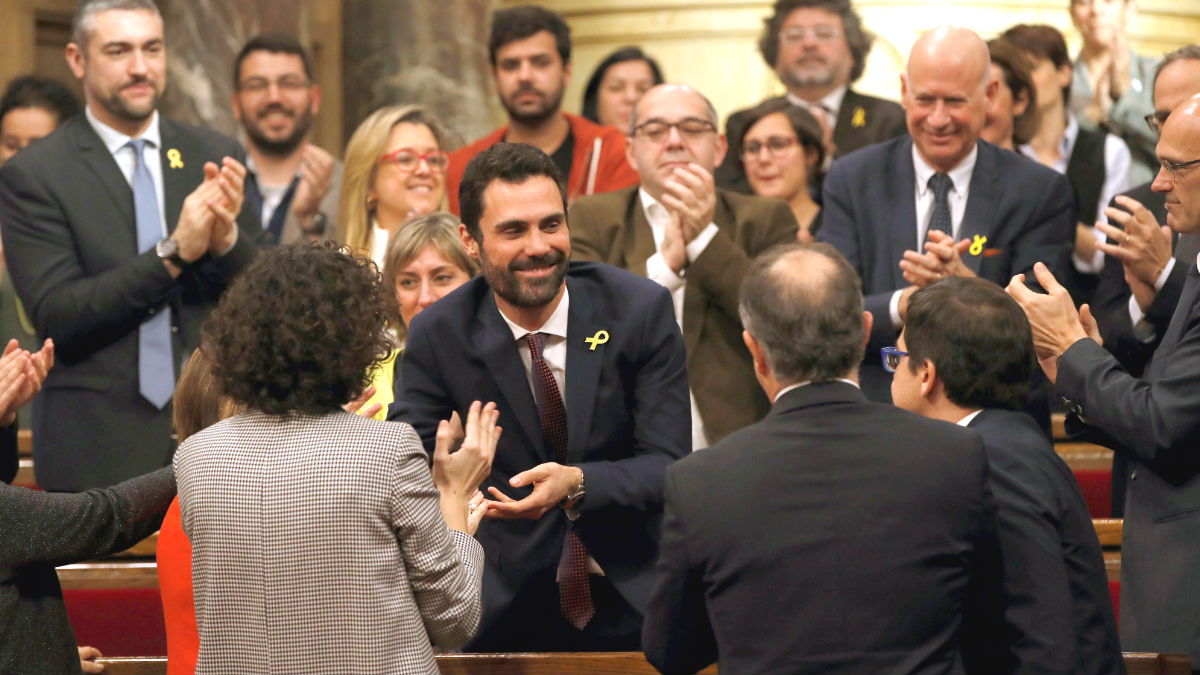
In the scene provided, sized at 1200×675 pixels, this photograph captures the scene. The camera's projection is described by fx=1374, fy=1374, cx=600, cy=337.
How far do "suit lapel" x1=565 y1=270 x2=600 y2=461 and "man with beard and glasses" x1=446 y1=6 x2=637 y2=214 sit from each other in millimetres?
2126

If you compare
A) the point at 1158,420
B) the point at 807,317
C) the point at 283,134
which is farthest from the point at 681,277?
the point at 283,134

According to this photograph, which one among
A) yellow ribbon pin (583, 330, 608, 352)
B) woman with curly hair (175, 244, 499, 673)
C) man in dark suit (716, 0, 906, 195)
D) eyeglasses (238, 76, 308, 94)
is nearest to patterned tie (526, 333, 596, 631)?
yellow ribbon pin (583, 330, 608, 352)

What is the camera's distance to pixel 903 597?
228 centimetres

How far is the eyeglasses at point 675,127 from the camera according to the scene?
4531 mm

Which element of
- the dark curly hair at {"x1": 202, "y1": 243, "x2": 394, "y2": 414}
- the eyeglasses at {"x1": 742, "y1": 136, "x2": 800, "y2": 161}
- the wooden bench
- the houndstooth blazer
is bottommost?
the wooden bench

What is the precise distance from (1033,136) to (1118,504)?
1940 mm

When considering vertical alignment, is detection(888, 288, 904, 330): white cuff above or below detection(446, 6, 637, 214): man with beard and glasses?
below

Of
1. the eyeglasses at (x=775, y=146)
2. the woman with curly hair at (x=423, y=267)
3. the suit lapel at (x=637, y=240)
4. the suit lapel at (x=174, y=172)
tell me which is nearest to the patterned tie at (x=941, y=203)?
the suit lapel at (x=637, y=240)

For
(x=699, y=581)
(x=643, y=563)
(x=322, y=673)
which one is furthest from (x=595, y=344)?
(x=322, y=673)

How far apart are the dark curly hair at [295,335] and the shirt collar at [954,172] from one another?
2.36 metres

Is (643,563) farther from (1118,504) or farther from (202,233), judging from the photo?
(202,233)

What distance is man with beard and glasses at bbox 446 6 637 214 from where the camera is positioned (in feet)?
17.3

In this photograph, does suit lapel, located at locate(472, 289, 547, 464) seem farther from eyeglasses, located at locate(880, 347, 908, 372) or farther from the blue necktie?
the blue necktie

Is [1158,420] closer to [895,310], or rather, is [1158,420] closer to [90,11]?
[895,310]
